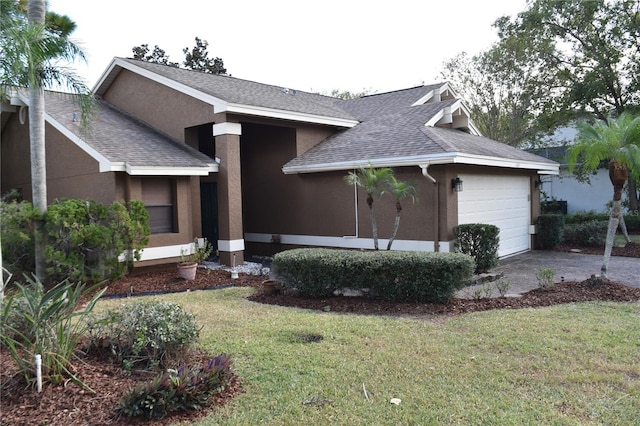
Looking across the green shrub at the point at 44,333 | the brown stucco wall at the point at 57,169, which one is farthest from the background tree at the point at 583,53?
the green shrub at the point at 44,333

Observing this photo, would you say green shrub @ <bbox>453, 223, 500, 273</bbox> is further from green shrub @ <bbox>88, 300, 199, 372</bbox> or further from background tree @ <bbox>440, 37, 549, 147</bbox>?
background tree @ <bbox>440, 37, 549, 147</bbox>

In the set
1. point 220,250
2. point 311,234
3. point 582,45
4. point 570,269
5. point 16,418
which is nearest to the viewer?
point 16,418

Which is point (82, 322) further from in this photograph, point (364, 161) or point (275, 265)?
point (364, 161)

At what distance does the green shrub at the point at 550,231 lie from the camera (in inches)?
597

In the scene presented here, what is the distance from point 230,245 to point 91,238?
3.73 metres

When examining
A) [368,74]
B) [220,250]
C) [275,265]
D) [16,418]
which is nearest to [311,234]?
[220,250]

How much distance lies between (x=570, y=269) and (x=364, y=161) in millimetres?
5596

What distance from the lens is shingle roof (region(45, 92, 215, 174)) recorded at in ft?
36.9

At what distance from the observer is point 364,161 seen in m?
12.1

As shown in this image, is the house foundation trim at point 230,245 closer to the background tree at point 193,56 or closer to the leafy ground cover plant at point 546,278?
the leafy ground cover plant at point 546,278

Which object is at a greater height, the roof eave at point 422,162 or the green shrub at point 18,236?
the roof eave at point 422,162

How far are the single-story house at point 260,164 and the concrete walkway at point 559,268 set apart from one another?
1.07 m

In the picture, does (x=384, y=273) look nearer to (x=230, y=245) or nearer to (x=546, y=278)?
(x=546, y=278)

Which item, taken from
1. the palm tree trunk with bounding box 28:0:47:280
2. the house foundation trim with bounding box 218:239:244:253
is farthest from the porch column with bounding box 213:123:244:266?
the palm tree trunk with bounding box 28:0:47:280
